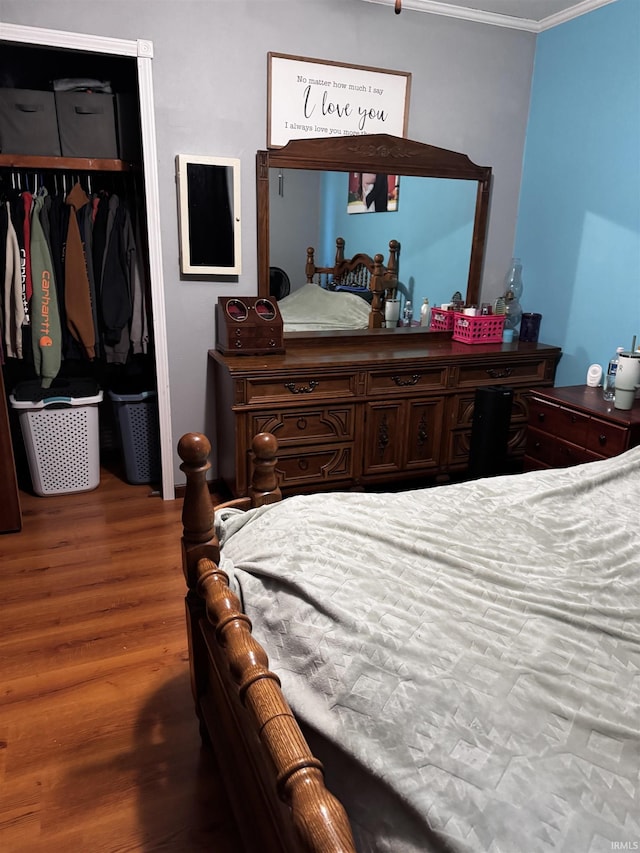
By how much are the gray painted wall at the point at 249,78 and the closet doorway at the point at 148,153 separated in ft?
0.14

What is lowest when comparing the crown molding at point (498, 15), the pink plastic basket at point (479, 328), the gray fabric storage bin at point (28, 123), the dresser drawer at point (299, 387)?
the dresser drawer at point (299, 387)

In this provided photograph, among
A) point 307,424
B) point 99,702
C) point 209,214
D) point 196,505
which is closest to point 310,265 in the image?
point 209,214

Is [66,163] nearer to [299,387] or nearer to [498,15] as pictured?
[299,387]

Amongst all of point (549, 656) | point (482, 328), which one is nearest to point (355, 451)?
point (482, 328)

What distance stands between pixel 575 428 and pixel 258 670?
2.14 m

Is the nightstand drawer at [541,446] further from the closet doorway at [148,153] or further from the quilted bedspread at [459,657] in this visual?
the closet doorway at [148,153]

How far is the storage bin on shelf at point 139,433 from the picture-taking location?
316 centimetres

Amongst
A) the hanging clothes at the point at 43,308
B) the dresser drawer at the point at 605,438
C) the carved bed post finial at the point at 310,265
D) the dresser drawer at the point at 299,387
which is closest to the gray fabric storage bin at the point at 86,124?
the hanging clothes at the point at 43,308

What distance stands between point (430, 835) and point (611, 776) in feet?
Result: 0.91

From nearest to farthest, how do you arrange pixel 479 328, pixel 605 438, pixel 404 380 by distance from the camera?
pixel 605 438 < pixel 404 380 < pixel 479 328

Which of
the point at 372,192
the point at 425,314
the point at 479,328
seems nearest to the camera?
the point at 372,192

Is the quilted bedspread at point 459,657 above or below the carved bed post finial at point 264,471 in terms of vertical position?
below

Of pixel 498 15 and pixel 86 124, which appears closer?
pixel 86 124

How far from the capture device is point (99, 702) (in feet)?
5.85
